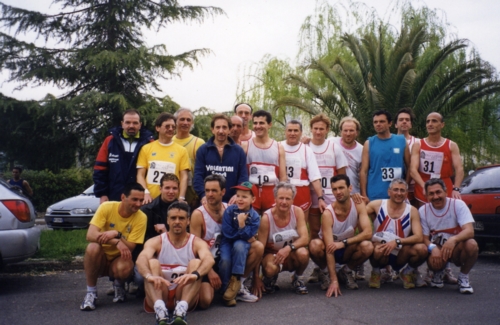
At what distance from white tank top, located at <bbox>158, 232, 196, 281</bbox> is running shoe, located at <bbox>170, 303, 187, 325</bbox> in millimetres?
657

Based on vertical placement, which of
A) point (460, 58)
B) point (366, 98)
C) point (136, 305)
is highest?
point (460, 58)

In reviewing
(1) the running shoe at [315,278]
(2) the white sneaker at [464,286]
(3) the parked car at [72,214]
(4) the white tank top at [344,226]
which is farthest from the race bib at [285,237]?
(3) the parked car at [72,214]

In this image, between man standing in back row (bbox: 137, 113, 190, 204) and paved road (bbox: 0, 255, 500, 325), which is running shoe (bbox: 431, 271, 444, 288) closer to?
paved road (bbox: 0, 255, 500, 325)

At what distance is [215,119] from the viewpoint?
6.86 m

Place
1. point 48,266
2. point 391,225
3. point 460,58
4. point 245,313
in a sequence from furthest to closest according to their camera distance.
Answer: point 460,58
point 48,266
point 391,225
point 245,313

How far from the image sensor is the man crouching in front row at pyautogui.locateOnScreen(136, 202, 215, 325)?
5.14 m

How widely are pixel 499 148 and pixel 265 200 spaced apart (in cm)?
1815

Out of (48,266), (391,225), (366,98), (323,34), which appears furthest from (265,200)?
(323,34)

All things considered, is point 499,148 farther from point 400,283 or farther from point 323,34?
point 400,283

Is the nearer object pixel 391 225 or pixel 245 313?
pixel 245 313

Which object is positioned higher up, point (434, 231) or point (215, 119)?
point (215, 119)

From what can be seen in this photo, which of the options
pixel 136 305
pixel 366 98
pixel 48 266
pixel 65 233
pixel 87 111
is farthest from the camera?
pixel 87 111

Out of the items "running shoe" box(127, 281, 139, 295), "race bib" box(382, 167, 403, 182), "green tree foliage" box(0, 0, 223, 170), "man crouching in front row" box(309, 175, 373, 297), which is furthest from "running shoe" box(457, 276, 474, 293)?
"green tree foliage" box(0, 0, 223, 170)

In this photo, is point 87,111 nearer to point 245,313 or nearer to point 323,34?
point 323,34
